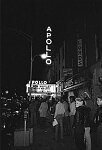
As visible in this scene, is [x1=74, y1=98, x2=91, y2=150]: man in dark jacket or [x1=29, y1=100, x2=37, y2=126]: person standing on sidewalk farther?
[x1=29, y1=100, x2=37, y2=126]: person standing on sidewalk

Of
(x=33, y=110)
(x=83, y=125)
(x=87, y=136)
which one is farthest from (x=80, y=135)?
(x=33, y=110)

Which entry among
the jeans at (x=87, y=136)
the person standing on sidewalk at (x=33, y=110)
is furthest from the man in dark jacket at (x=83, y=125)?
the person standing on sidewalk at (x=33, y=110)

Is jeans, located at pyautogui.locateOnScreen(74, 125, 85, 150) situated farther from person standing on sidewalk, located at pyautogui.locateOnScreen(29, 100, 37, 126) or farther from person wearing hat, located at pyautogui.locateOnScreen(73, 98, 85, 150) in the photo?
person standing on sidewalk, located at pyautogui.locateOnScreen(29, 100, 37, 126)

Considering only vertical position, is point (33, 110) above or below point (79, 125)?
above

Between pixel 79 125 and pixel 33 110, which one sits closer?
pixel 79 125

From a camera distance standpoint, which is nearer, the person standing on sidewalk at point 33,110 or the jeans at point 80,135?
the jeans at point 80,135

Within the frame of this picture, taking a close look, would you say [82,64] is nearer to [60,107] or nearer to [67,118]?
[67,118]

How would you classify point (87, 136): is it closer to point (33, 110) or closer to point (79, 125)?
point (79, 125)

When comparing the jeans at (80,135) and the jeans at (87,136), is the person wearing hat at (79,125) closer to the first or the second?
the jeans at (80,135)

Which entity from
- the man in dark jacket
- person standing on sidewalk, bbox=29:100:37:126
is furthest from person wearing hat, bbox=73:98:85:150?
person standing on sidewalk, bbox=29:100:37:126

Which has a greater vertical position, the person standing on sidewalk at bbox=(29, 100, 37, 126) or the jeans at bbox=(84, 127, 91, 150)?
the person standing on sidewalk at bbox=(29, 100, 37, 126)

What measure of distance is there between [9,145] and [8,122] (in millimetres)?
3687

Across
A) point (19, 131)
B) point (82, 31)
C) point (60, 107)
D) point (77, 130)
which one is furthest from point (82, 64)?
point (77, 130)

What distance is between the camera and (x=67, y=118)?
13.6 metres
